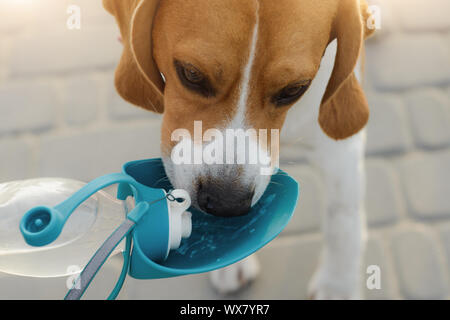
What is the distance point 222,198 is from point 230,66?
303 mm

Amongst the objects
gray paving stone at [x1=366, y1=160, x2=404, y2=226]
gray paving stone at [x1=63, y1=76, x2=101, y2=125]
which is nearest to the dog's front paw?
gray paving stone at [x1=366, y1=160, x2=404, y2=226]

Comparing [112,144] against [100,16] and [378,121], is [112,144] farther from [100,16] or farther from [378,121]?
[378,121]

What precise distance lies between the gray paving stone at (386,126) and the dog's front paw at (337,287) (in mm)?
639

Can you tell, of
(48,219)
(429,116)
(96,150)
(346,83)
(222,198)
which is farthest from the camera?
(429,116)

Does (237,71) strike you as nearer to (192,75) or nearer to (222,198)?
(192,75)

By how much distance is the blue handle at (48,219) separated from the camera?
2.29 feet

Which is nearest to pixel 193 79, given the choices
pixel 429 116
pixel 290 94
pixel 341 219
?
pixel 290 94

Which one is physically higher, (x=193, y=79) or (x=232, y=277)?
(x=193, y=79)

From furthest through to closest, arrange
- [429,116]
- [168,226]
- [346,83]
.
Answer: [429,116] → [346,83] → [168,226]

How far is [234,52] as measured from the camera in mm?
917

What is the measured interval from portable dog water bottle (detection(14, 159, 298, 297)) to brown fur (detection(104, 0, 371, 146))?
182 millimetres

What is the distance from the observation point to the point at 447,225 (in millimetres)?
1774

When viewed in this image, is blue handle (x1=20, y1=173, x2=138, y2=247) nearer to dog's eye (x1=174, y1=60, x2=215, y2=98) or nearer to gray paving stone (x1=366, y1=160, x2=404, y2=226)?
dog's eye (x1=174, y1=60, x2=215, y2=98)

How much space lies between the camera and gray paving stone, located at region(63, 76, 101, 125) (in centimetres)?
197
